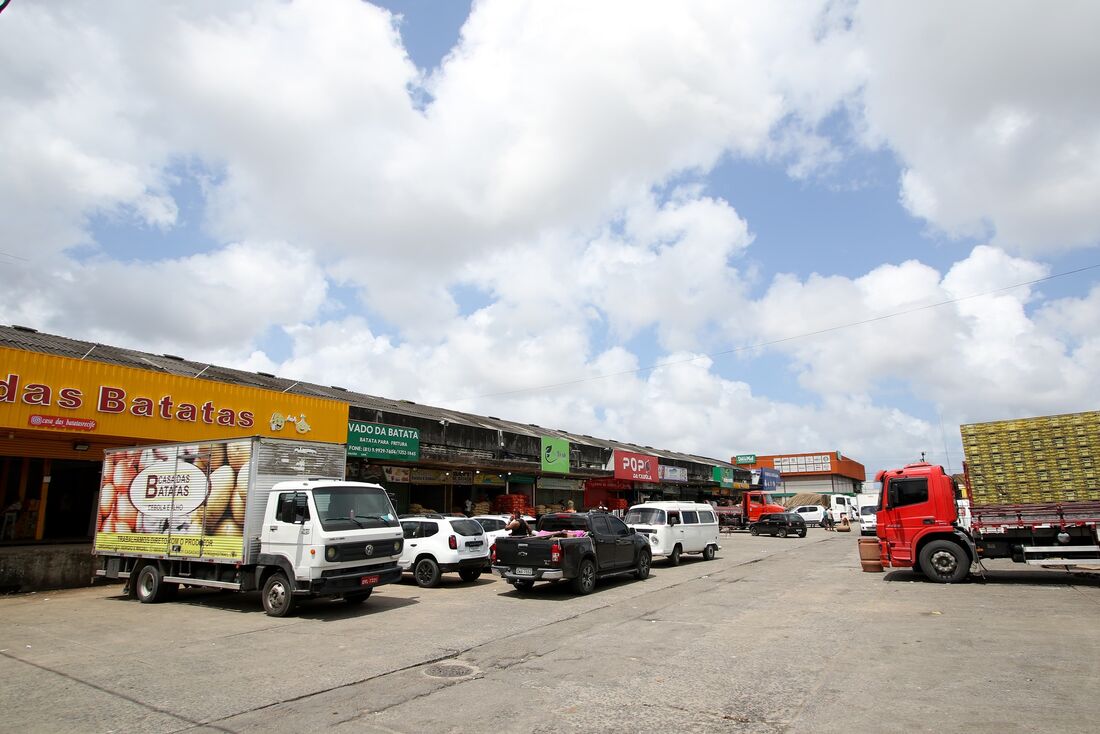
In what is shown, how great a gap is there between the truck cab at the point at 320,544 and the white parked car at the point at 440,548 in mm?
3114

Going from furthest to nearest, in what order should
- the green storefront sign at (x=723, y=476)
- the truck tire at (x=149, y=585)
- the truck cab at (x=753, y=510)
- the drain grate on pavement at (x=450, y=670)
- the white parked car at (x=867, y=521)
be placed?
1. the green storefront sign at (x=723, y=476)
2. the truck cab at (x=753, y=510)
3. the white parked car at (x=867, y=521)
4. the truck tire at (x=149, y=585)
5. the drain grate on pavement at (x=450, y=670)

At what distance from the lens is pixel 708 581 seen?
16.4 meters

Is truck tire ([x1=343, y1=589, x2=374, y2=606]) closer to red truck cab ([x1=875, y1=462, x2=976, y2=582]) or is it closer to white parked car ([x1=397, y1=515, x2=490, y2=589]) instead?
white parked car ([x1=397, y1=515, x2=490, y2=589])

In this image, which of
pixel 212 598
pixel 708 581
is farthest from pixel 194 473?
pixel 708 581

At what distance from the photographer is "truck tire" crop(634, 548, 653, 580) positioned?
16641 millimetres

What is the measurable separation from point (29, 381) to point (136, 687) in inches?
417

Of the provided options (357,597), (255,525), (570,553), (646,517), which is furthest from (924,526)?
(255,525)

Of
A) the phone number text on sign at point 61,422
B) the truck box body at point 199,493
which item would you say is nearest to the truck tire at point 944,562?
the truck box body at point 199,493

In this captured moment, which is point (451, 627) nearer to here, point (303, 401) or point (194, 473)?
point (194, 473)

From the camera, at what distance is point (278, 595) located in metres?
11.5

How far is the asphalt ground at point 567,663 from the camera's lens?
5910 mm

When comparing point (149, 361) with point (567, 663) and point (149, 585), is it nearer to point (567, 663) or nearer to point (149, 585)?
point (149, 585)

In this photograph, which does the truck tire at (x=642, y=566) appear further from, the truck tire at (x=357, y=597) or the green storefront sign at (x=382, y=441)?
the green storefront sign at (x=382, y=441)

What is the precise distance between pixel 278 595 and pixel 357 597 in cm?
176
